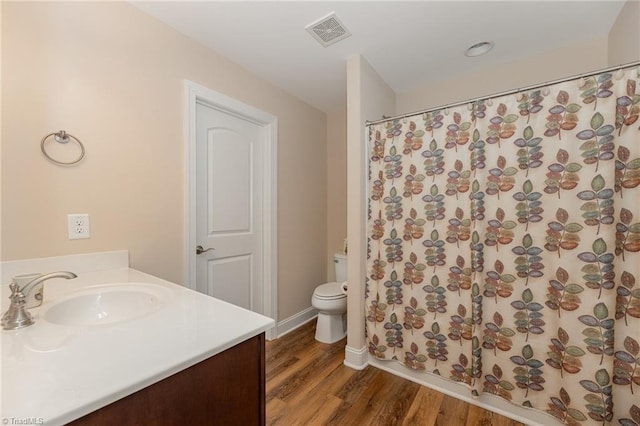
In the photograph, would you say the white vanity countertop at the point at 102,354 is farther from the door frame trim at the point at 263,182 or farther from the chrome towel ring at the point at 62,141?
the door frame trim at the point at 263,182

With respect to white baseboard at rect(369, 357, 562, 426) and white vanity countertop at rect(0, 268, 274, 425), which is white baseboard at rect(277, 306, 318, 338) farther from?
white vanity countertop at rect(0, 268, 274, 425)

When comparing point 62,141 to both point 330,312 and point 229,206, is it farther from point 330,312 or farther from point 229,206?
point 330,312

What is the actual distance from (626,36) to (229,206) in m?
2.58


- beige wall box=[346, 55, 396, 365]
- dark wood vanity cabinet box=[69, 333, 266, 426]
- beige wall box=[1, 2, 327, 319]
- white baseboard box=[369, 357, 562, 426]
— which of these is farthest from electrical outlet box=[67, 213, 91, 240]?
white baseboard box=[369, 357, 562, 426]

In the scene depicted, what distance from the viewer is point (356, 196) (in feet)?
6.33

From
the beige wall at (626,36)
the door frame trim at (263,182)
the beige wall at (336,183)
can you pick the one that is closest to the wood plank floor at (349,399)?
the door frame trim at (263,182)

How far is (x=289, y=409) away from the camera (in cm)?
151

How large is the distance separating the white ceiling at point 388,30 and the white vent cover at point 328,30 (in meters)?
0.04

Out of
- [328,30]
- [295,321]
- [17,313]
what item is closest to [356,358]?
[295,321]

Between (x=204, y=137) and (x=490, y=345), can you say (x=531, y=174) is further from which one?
(x=204, y=137)

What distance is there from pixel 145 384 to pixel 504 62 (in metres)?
2.76

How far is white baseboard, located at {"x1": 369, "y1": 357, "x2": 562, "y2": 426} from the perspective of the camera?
1408 millimetres

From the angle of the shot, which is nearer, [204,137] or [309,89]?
Result: [204,137]

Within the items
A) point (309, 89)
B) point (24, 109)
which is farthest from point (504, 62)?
point (24, 109)
